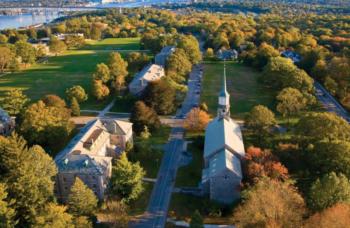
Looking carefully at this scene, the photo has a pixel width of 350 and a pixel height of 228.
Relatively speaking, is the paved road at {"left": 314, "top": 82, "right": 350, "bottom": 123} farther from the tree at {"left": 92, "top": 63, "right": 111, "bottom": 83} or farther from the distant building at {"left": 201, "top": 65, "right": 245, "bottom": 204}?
the tree at {"left": 92, "top": 63, "right": 111, "bottom": 83}

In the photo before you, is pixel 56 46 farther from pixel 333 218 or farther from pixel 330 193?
pixel 333 218

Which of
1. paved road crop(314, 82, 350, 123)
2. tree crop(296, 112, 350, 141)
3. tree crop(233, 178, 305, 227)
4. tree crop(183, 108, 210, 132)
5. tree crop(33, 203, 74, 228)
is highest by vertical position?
tree crop(296, 112, 350, 141)

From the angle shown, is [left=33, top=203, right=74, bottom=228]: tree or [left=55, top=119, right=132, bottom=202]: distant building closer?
[left=33, top=203, right=74, bottom=228]: tree

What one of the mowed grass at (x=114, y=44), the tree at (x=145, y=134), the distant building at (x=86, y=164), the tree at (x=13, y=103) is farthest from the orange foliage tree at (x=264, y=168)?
the mowed grass at (x=114, y=44)

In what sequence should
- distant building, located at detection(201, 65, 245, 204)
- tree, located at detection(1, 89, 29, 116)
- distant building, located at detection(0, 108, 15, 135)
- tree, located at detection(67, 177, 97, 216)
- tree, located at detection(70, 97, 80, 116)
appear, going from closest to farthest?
1. tree, located at detection(67, 177, 97, 216)
2. distant building, located at detection(201, 65, 245, 204)
3. distant building, located at detection(0, 108, 15, 135)
4. tree, located at detection(1, 89, 29, 116)
5. tree, located at detection(70, 97, 80, 116)

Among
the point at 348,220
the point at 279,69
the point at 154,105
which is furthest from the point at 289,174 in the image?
the point at 279,69

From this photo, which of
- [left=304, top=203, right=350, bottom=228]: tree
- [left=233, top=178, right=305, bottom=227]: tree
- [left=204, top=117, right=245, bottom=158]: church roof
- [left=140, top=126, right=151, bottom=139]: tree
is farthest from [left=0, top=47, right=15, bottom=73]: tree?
[left=304, top=203, right=350, bottom=228]: tree
